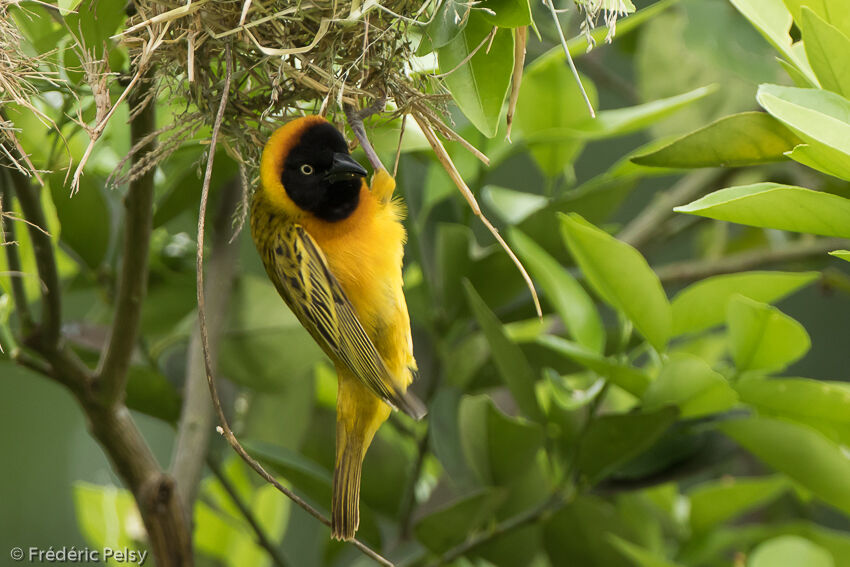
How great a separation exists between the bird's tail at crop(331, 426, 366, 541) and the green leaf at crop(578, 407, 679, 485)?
11.4 inches

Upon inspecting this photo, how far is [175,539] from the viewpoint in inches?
→ 40.1

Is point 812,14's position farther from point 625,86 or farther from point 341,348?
point 625,86

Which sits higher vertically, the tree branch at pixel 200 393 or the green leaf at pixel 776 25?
the green leaf at pixel 776 25

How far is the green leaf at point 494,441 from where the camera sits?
3.54 ft

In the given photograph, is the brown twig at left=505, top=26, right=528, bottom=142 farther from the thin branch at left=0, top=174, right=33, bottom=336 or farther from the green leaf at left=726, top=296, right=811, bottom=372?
the thin branch at left=0, top=174, right=33, bottom=336

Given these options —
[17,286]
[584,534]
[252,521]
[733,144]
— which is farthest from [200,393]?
[733,144]

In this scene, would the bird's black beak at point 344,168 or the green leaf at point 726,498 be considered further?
the green leaf at point 726,498

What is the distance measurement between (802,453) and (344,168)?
602mm

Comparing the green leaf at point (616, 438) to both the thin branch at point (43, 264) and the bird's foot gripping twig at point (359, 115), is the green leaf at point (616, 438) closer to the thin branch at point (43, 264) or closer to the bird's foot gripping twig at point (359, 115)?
the bird's foot gripping twig at point (359, 115)

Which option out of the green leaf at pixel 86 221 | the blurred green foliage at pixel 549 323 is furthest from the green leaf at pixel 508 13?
the green leaf at pixel 86 221

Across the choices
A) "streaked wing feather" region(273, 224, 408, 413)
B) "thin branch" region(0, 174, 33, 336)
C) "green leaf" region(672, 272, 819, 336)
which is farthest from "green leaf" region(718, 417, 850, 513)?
"thin branch" region(0, 174, 33, 336)

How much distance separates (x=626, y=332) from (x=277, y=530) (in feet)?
2.67

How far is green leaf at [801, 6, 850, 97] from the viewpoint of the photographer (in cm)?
69

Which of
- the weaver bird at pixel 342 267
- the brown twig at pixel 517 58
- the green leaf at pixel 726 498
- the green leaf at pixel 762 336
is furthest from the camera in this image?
the green leaf at pixel 726 498
